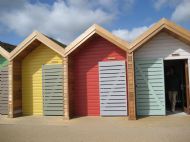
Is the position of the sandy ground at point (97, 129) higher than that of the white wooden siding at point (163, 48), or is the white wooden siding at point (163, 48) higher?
the white wooden siding at point (163, 48)

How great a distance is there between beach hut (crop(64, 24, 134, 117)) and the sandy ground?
74 centimetres

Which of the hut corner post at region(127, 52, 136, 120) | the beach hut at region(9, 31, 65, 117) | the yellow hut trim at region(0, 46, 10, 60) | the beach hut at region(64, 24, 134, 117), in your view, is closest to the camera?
the hut corner post at region(127, 52, 136, 120)

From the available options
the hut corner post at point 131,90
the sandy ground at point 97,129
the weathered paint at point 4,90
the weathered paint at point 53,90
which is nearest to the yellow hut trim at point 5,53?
the weathered paint at point 4,90

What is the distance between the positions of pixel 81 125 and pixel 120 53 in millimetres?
3607

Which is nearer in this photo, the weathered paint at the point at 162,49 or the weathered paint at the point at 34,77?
the weathered paint at the point at 162,49

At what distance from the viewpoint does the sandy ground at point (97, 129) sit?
7426 mm

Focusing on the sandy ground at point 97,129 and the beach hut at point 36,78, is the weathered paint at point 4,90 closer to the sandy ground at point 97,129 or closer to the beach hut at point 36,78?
the beach hut at point 36,78

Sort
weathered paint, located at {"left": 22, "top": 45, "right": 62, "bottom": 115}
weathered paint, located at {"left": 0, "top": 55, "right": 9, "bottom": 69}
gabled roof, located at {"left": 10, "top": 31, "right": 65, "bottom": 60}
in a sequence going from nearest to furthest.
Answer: gabled roof, located at {"left": 10, "top": 31, "right": 65, "bottom": 60} < weathered paint, located at {"left": 22, "top": 45, "right": 62, "bottom": 115} < weathered paint, located at {"left": 0, "top": 55, "right": 9, "bottom": 69}

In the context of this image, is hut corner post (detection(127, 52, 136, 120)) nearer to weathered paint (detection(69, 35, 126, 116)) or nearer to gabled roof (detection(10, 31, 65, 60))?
weathered paint (detection(69, 35, 126, 116))

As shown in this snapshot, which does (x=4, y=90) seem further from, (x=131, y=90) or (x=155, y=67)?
(x=155, y=67)

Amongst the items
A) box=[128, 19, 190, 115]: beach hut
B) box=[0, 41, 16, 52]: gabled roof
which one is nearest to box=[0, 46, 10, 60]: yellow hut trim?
box=[0, 41, 16, 52]: gabled roof

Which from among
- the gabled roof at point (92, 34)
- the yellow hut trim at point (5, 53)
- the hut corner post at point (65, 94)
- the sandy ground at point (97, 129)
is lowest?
the sandy ground at point (97, 129)

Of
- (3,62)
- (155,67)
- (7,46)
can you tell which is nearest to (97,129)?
(155,67)

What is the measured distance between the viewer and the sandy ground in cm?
743
